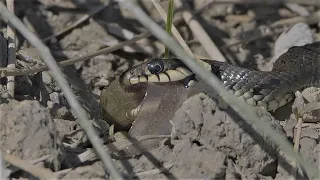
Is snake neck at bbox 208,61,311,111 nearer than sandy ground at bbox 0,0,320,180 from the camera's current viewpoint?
No

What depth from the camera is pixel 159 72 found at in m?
4.73

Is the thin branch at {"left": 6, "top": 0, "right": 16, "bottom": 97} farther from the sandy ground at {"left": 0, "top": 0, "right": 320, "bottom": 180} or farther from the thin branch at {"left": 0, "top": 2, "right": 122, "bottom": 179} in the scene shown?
the thin branch at {"left": 0, "top": 2, "right": 122, "bottom": 179}

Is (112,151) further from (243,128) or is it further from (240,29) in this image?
(240,29)

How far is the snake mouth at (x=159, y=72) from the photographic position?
462 cm

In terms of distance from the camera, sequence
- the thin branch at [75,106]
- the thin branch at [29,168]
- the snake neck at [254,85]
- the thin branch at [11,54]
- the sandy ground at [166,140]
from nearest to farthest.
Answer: the thin branch at [75,106] → the thin branch at [29,168] → the sandy ground at [166,140] → the thin branch at [11,54] → the snake neck at [254,85]

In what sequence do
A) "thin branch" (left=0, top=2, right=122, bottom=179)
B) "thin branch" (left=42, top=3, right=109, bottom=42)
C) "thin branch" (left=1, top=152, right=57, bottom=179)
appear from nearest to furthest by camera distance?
"thin branch" (left=0, top=2, right=122, bottom=179)
"thin branch" (left=1, top=152, right=57, bottom=179)
"thin branch" (left=42, top=3, right=109, bottom=42)

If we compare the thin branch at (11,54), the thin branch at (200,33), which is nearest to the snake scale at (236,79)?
the thin branch at (200,33)

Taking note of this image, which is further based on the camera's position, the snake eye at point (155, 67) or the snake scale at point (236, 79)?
the snake eye at point (155, 67)

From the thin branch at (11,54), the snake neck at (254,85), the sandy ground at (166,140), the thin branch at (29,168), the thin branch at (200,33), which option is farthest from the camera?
the thin branch at (200,33)

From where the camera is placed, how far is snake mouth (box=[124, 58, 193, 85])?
4.62 m

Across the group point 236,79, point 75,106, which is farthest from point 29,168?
point 236,79

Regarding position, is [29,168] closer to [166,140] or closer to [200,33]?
[166,140]

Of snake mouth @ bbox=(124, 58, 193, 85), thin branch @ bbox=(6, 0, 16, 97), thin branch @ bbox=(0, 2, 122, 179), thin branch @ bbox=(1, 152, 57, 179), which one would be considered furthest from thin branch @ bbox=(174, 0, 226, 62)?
thin branch @ bbox=(0, 2, 122, 179)

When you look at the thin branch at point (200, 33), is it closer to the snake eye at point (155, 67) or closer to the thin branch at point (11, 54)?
the snake eye at point (155, 67)
